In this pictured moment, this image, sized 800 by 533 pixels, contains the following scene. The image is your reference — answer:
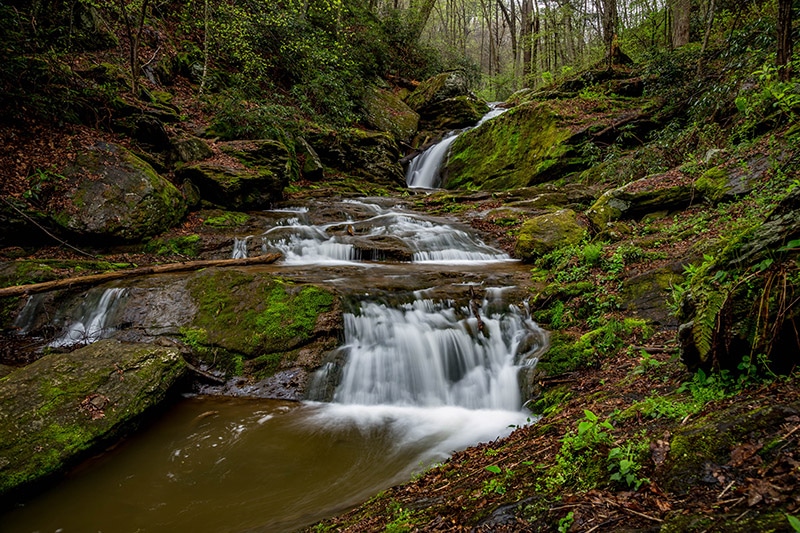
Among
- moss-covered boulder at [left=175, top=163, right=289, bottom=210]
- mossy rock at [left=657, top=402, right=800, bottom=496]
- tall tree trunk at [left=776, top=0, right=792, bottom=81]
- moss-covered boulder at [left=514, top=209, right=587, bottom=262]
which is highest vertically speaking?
tall tree trunk at [left=776, top=0, right=792, bottom=81]

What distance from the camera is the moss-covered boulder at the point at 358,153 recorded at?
1609 cm

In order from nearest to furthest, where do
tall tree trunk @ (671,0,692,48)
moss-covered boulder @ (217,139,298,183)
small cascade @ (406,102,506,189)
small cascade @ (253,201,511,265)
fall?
small cascade @ (253,201,511,265)
moss-covered boulder @ (217,139,298,183)
tall tree trunk @ (671,0,692,48)
small cascade @ (406,102,506,189)

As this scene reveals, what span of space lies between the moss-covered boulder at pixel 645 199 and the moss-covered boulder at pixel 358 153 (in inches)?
388

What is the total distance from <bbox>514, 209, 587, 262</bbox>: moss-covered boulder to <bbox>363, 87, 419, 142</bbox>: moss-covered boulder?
12.8 m

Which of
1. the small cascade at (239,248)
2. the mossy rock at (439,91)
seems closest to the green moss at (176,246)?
the small cascade at (239,248)

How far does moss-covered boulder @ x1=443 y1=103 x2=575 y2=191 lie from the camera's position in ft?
45.8

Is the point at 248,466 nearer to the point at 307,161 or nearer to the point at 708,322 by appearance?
the point at 708,322

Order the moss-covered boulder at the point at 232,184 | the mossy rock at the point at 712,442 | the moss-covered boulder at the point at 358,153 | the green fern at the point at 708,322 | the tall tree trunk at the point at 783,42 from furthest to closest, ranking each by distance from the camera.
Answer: the moss-covered boulder at the point at 358,153, the moss-covered boulder at the point at 232,184, the tall tree trunk at the point at 783,42, the green fern at the point at 708,322, the mossy rock at the point at 712,442

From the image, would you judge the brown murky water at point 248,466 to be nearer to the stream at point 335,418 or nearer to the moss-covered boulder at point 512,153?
the stream at point 335,418

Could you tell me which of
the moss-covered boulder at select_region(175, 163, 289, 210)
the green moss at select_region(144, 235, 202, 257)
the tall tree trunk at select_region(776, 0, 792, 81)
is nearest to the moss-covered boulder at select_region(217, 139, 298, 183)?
the moss-covered boulder at select_region(175, 163, 289, 210)

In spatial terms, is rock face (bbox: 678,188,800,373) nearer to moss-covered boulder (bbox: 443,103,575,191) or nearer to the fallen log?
the fallen log

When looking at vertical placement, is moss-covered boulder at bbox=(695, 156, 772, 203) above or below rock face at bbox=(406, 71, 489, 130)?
below

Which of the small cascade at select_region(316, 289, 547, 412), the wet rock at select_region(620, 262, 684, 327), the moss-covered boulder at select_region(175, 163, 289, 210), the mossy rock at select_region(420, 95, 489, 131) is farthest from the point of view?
the mossy rock at select_region(420, 95, 489, 131)

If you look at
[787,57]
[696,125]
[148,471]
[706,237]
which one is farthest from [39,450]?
[696,125]
